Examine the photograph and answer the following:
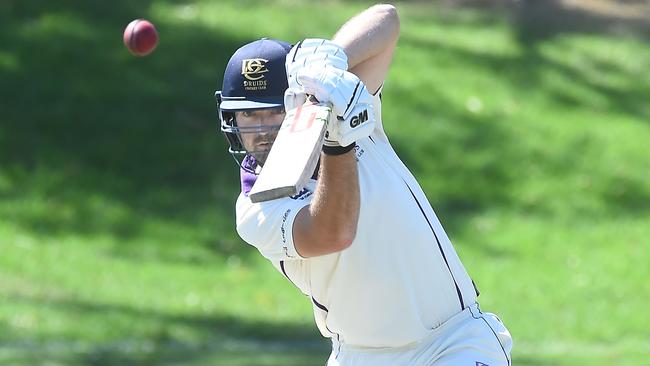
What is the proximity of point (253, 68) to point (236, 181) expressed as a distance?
9569mm

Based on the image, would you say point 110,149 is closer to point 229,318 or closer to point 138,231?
point 138,231

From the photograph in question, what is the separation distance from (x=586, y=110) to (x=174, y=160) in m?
5.04

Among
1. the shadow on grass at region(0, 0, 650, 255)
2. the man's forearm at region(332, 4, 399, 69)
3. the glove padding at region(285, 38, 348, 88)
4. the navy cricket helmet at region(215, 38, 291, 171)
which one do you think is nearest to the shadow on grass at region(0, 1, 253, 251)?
the shadow on grass at region(0, 0, 650, 255)

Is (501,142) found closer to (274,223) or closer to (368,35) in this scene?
(368,35)

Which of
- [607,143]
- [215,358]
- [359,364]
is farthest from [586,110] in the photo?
[359,364]

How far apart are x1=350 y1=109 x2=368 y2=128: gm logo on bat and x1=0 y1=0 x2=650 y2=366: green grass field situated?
5758 mm

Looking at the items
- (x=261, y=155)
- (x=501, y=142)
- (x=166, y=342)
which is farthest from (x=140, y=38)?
(x=501, y=142)

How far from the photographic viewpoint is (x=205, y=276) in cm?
1191

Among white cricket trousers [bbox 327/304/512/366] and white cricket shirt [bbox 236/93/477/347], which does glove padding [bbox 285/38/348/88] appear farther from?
white cricket trousers [bbox 327/304/512/366]

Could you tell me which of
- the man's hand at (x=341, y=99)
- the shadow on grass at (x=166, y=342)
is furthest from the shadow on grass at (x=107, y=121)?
the man's hand at (x=341, y=99)

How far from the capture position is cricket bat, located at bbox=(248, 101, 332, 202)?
3.31 meters

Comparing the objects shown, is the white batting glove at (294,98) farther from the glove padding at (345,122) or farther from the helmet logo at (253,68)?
the helmet logo at (253,68)

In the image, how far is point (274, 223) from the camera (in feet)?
13.9

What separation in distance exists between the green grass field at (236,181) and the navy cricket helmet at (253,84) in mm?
5114
